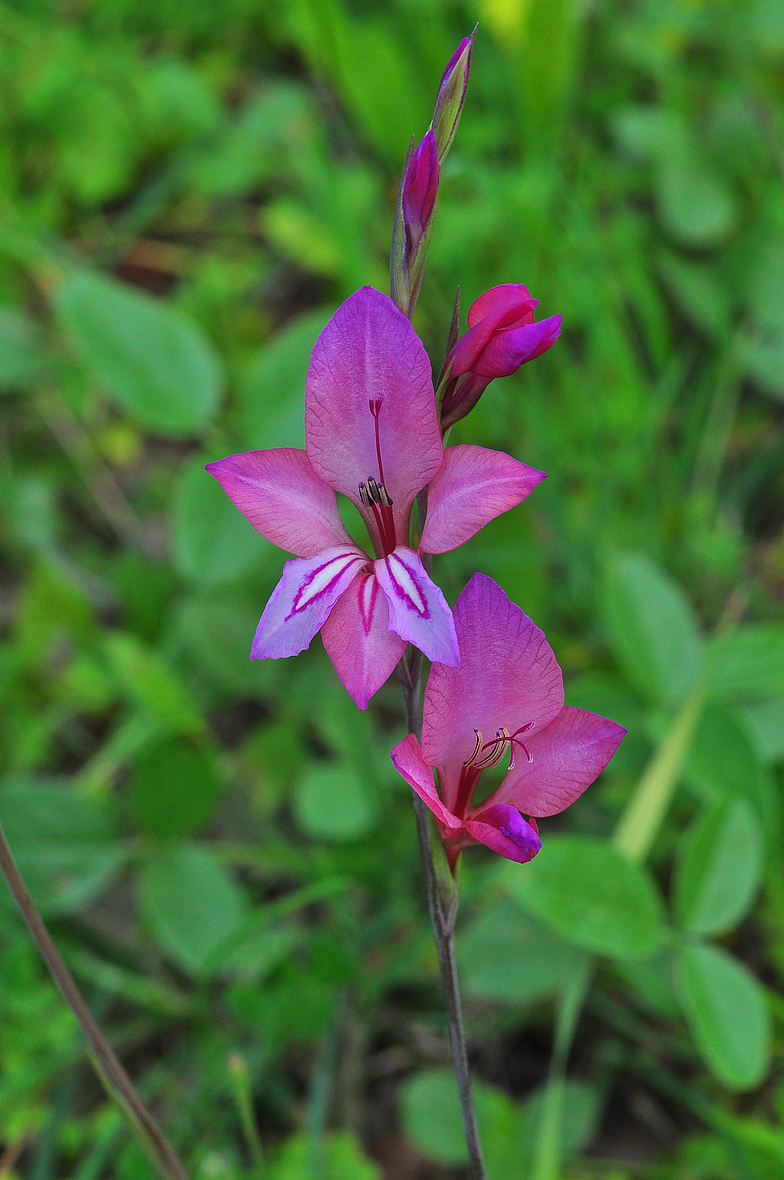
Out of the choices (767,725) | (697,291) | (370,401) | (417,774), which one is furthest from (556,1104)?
(697,291)

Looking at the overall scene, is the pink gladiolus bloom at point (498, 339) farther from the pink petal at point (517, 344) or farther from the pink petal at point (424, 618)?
the pink petal at point (424, 618)

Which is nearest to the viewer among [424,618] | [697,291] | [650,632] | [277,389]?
[424,618]

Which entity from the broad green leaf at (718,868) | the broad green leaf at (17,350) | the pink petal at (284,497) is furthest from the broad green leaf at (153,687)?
the pink petal at (284,497)

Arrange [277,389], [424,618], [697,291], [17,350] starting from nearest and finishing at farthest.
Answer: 1. [424,618]
2. [277,389]
3. [17,350]
4. [697,291]

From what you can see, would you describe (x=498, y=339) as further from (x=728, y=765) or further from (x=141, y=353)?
(x=141, y=353)

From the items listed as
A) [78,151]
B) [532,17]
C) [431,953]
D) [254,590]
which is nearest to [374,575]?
[431,953]

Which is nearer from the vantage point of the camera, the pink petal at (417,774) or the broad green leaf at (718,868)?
the pink petal at (417,774)
